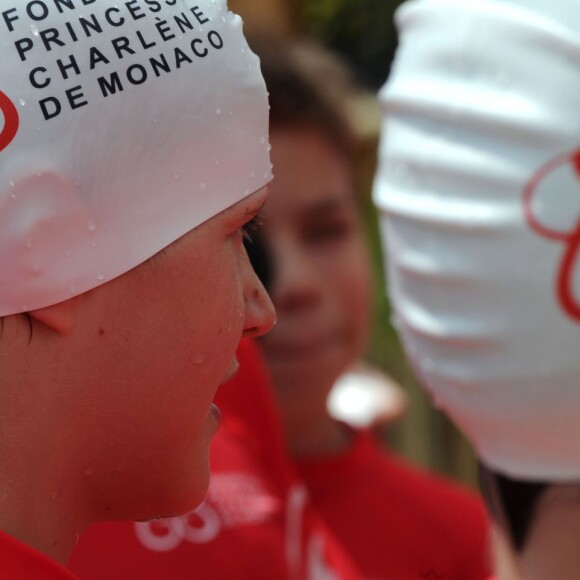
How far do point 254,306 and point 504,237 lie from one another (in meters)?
0.56

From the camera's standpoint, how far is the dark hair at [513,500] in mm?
2049

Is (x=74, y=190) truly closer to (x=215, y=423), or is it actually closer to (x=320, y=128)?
(x=215, y=423)

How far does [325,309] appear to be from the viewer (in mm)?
3410

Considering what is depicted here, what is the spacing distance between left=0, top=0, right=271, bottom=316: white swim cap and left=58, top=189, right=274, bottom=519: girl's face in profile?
0.12 ft

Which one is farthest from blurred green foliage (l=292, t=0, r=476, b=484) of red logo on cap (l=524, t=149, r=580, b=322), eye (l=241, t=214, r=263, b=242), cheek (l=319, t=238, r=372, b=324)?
eye (l=241, t=214, r=263, b=242)

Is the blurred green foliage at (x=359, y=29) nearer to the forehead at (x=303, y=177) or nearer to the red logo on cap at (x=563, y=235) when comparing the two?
the forehead at (x=303, y=177)

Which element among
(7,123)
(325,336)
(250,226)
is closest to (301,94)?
(325,336)

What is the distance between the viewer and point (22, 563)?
4.69 feet

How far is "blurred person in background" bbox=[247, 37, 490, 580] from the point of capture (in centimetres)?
326

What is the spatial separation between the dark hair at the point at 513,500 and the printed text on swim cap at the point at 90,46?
1043 mm

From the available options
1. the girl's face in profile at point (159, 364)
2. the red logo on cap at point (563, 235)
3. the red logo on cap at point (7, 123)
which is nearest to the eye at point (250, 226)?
the girl's face in profile at point (159, 364)

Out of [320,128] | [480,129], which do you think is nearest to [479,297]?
[480,129]

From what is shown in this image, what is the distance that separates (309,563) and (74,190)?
150 centimetres

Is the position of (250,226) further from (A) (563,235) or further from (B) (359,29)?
(B) (359,29)
